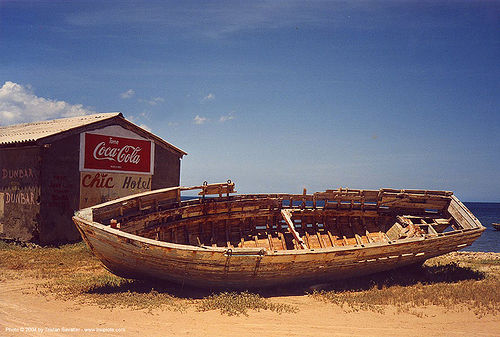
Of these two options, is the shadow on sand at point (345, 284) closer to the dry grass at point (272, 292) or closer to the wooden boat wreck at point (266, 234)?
the dry grass at point (272, 292)

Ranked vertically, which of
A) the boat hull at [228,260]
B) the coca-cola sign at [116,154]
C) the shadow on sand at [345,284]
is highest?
the coca-cola sign at [116,154]

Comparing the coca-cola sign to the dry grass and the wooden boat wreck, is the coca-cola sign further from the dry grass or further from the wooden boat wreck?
the wooden boat wreck

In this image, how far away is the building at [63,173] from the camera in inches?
578

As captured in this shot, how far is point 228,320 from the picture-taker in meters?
6.95

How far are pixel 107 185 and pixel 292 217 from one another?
8.58m

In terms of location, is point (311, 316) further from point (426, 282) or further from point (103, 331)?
point (426, 282)

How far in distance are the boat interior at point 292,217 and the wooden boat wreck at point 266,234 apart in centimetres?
3

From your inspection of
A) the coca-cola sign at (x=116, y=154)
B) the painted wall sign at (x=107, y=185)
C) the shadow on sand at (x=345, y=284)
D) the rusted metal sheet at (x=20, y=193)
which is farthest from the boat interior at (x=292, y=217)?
the rusted metal sheet at (x=20, y=193)

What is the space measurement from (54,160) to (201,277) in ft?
32.0

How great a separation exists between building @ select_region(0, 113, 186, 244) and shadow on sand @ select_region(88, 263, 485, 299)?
7.25 meters

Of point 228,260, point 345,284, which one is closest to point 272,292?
point 228,260

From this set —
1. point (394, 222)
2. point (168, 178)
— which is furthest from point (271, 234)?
point (168, 178)

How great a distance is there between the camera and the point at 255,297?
815cm

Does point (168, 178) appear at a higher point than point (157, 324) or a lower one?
higher
